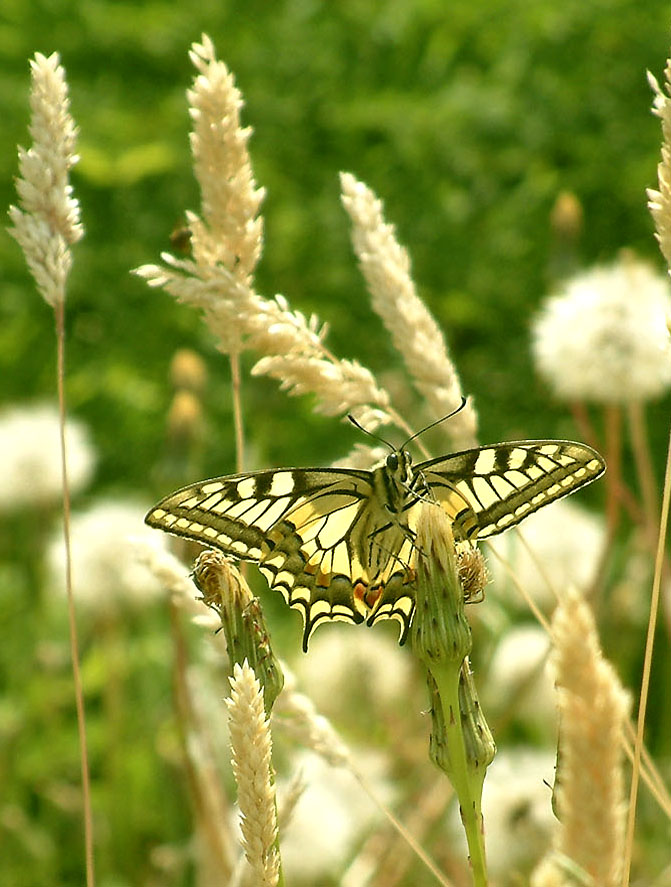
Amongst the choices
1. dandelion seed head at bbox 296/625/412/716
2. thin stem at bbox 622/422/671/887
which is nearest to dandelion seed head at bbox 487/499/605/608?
dandelion seed head at bbox 296/625/412/716

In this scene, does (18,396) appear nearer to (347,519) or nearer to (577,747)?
(347,519)

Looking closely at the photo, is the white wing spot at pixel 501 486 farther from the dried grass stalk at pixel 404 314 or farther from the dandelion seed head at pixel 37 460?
the dandelion seed head at pixel 37 460

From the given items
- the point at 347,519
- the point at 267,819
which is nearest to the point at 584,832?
the point at 267,819

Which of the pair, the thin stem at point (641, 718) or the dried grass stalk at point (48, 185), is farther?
the dried grass stalk at point (48, 185)

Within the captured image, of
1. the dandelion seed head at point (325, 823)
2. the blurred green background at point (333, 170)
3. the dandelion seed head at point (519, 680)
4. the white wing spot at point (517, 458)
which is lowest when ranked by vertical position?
the dandelion seed head at point (325, 823)

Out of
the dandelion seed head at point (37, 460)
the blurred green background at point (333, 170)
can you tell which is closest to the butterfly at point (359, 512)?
the dandelion seed head at point (37, 460)

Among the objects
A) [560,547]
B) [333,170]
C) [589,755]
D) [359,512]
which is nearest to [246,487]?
[359,512]

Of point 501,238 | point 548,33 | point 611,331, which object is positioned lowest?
point 611,331
